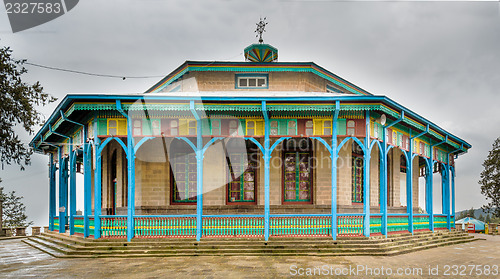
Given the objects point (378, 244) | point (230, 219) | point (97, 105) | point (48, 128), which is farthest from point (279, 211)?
point (48, 128)

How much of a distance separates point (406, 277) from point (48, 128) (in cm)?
1444

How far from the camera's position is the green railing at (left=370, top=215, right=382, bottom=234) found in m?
14.1

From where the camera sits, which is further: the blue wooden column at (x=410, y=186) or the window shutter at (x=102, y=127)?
the blue wooden column at (x=410, y=186)

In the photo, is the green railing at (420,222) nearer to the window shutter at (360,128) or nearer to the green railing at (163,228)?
the window shutter at (360,128)

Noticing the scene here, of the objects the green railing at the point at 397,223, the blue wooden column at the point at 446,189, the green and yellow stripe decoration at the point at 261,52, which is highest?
the green and yellow stripe decoration at the point at 261,52

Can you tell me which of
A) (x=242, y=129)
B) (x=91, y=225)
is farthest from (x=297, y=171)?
(x=91, y=225)

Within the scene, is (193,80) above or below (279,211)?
above

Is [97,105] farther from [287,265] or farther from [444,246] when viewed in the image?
[444,246]

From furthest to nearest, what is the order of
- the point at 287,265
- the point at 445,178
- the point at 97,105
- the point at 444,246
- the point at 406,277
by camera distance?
the point at 445,178, the point at 444,246, the point at 97,105, the point at 287,265, the point at 406,277

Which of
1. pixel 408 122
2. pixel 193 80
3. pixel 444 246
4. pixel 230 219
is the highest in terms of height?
pixel 193 80

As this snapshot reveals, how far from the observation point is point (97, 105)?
1315cm

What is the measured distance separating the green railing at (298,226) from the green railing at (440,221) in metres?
7.68

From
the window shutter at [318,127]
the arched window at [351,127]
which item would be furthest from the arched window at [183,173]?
the arched window at [351,127]

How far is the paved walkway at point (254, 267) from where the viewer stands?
10031 mm
